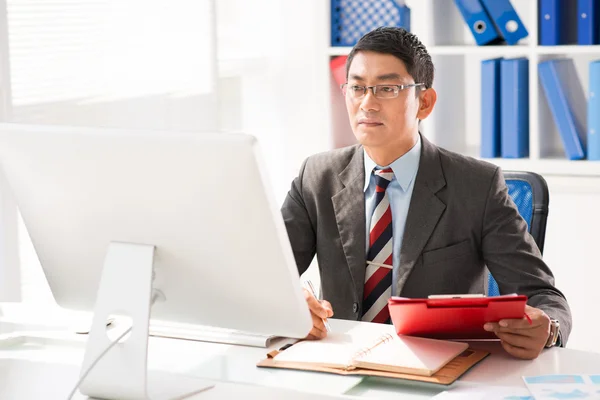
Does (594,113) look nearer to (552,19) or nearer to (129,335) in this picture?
(552,19)

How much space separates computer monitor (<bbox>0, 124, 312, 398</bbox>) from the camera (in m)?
1.42

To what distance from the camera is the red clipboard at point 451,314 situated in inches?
64.7

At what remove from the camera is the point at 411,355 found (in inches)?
65.7

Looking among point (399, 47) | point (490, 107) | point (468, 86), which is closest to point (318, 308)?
point (399, 47)

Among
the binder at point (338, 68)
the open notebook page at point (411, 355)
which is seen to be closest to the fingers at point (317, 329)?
the open notebook page at point (411, 355)

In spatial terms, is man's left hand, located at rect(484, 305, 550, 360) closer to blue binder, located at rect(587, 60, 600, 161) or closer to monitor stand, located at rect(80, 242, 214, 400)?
monitor stand, located at rect(80, 242, 214, 400)

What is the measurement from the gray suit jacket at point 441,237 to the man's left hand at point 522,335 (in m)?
0.28

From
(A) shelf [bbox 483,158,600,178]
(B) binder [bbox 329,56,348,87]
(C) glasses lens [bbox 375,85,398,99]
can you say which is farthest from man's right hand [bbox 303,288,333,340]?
(B) binder [bbox 329,56,348,87]

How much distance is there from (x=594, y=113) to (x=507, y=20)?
46 centimetres

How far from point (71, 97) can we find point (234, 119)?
1277 mm

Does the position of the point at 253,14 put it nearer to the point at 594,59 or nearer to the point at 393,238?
the point at 594,59

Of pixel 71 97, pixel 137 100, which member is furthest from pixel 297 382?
pixel 137 100

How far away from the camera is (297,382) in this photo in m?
1.61

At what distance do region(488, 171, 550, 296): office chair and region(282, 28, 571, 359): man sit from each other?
146 millimetres
